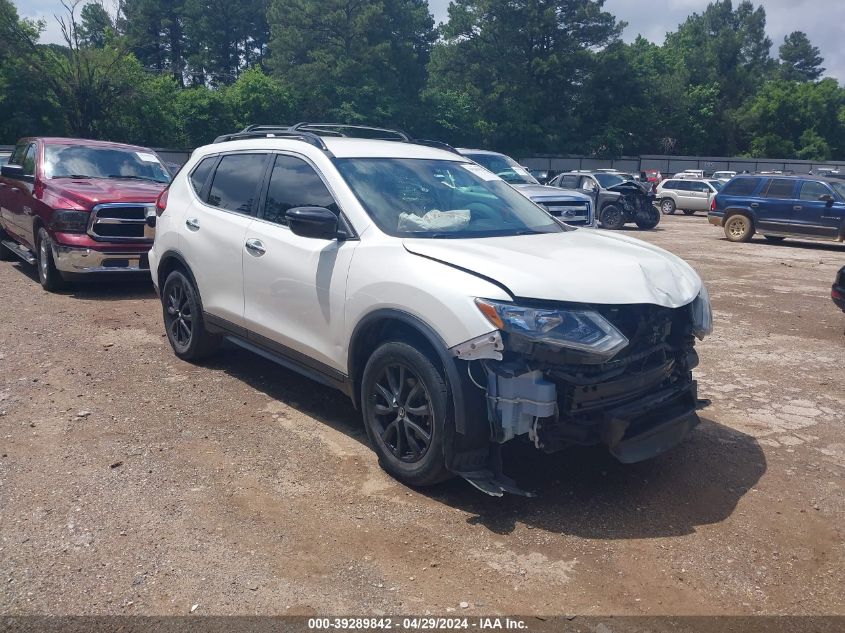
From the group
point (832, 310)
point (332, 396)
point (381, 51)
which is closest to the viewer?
point (332, 396)

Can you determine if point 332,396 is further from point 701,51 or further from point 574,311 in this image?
point 701,51

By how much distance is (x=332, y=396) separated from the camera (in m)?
5.88

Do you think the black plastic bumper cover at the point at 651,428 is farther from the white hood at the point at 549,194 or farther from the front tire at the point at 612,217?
the front tire at the point at 612,217

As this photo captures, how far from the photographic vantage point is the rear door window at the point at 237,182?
18.3ft

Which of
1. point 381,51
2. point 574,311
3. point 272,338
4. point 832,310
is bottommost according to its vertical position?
point 832,310

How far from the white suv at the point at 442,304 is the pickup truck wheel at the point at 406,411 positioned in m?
0.01

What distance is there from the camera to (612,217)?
23.0 meters

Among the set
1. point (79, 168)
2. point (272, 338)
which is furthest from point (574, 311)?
point (79, 168)

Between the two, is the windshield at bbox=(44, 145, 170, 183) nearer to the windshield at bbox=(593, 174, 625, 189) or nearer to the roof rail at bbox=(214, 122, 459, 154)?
the roof rail at bbox=(214, 122, 459, 154)

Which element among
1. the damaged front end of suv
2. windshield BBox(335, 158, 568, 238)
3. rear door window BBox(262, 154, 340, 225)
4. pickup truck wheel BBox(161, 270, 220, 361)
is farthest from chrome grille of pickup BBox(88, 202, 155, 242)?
the damaged front end of suv

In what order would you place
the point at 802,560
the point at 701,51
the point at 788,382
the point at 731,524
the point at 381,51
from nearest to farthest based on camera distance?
the point at 802,560, the point at 731,524, the point at 788,382, the point at 381,51, the point at 701,51

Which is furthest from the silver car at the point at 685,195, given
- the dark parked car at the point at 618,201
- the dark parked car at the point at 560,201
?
the dark parked car at the point at 560,201

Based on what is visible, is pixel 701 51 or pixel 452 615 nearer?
pixel 452 615

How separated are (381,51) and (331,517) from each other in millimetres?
44893
